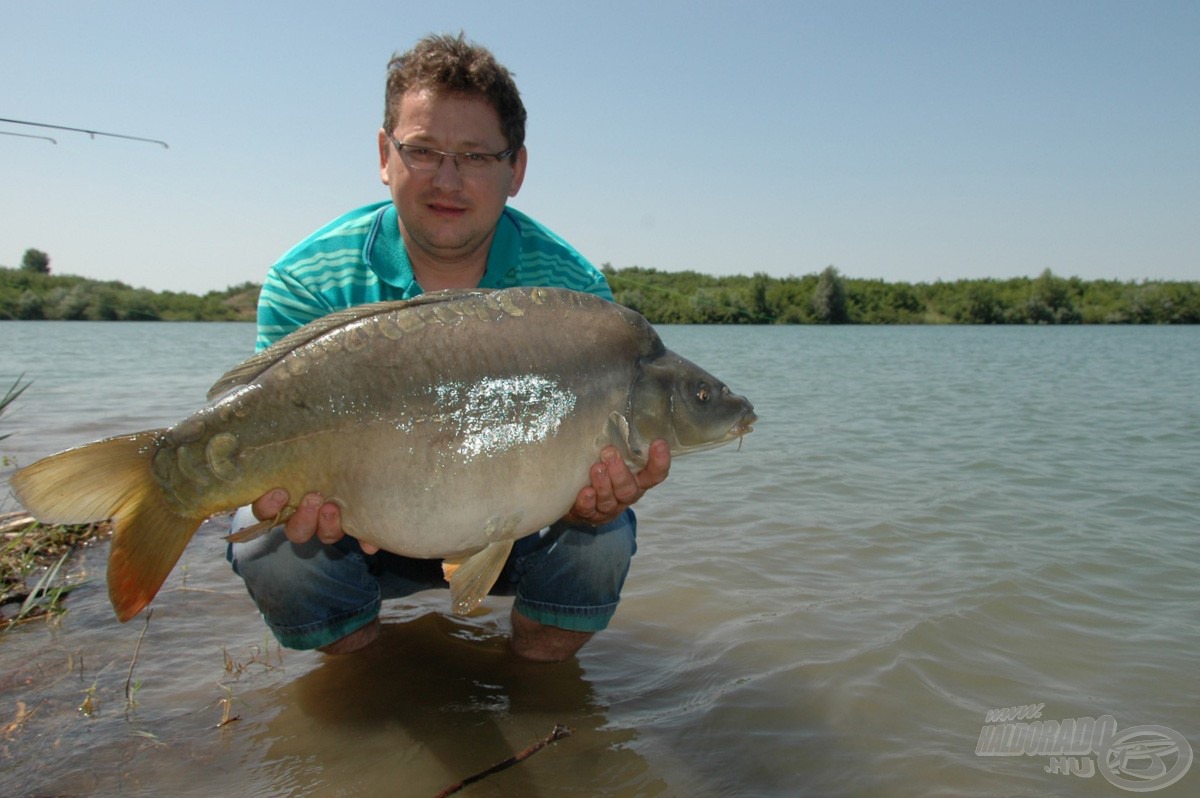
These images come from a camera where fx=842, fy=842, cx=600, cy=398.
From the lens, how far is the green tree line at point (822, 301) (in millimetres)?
51156

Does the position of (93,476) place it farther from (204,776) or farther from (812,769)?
(812,769)

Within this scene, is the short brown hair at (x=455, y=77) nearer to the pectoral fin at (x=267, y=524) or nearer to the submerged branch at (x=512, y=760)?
the pectoral fin at (x=267, y=524)

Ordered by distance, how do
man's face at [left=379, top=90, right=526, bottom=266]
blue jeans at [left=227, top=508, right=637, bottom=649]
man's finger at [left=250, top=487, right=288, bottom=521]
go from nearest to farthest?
man's finger at [left=250, top=487, right=288, bottom=521] → blue jeans at [left=227, top=508, right=637, bottom=649] → man's face at [left=379, top=90, right=526, bottom=266]

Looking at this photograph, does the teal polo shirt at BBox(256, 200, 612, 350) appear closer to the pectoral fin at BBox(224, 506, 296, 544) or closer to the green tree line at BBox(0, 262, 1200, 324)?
the pectoral fin at BBox(224, 506, 296, 544)

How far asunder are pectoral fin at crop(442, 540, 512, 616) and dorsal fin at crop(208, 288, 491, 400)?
73 cm

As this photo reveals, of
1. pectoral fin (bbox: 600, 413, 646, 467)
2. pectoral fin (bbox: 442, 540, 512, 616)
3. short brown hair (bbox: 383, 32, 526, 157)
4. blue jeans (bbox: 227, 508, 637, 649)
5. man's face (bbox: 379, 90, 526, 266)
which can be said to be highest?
short brown hair (bbox: 383, 32, 526, 157)

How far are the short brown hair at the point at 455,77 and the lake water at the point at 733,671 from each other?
210 cm

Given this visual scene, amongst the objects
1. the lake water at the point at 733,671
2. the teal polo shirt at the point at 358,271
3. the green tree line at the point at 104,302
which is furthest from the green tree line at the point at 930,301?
the teal polo shirt at the point at 358,271

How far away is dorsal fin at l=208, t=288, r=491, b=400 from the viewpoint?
2.28 m

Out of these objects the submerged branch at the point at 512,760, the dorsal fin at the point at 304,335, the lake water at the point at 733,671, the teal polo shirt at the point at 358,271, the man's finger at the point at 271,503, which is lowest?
the lake water at the point at 733,671

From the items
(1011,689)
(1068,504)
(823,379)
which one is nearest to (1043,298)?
(823,379)

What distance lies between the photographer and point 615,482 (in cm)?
250

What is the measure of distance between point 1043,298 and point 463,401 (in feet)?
201

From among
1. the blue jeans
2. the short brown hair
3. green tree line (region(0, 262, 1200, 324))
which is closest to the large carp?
the blue jeans
